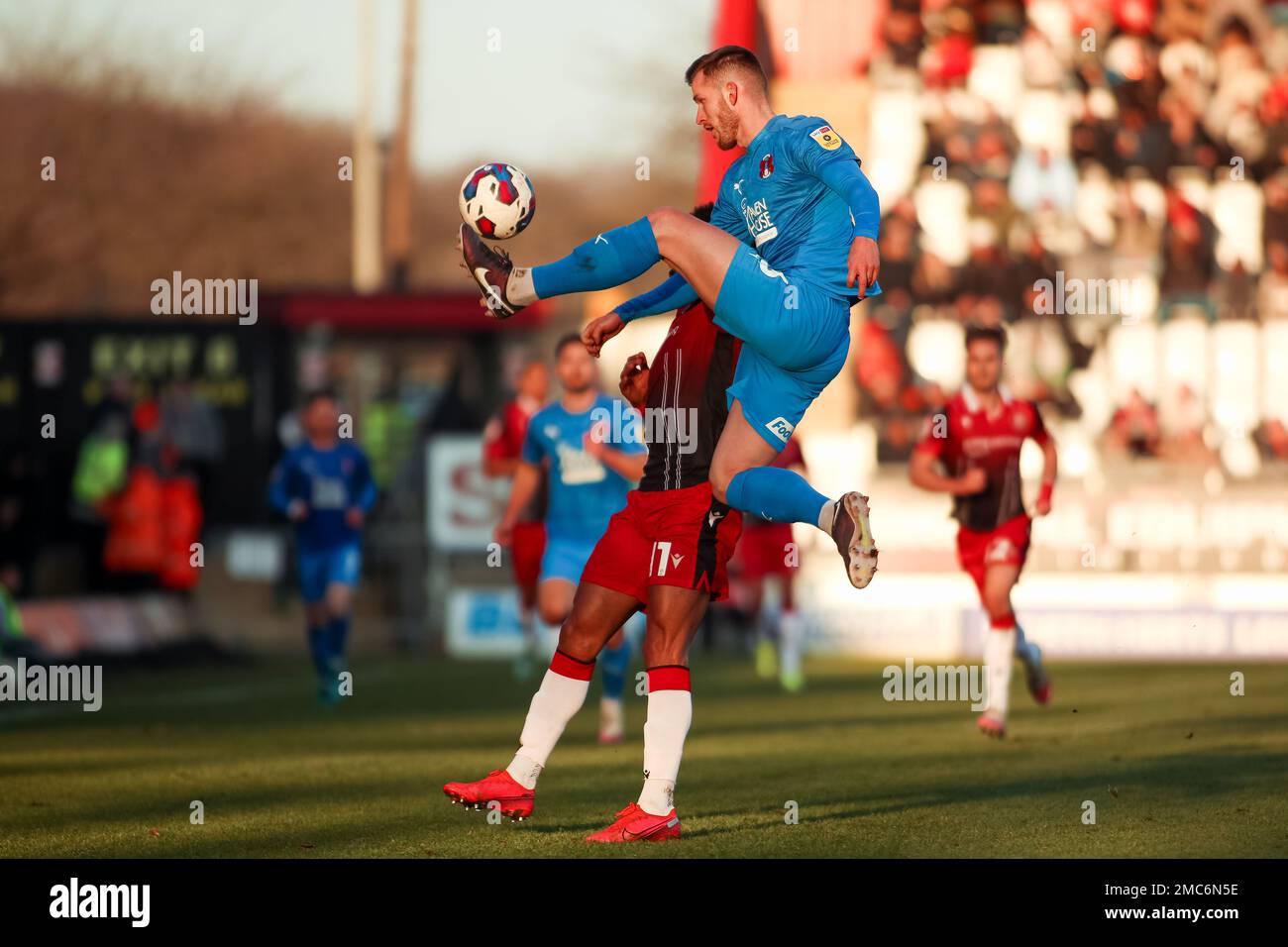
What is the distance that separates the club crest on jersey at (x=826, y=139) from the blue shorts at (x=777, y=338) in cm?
41

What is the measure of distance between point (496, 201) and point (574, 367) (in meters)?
4.56

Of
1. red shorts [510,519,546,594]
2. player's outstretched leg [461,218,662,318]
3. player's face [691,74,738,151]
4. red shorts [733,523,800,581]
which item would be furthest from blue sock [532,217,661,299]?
red shorts [733,523,800,581]

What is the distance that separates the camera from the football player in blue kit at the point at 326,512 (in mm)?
15539

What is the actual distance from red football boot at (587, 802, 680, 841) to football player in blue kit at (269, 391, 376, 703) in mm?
Result: 8558

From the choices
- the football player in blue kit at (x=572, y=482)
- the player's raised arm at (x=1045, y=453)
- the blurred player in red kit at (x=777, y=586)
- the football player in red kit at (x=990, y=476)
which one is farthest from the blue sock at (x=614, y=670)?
the blurred player in red kit at (x=777, y=586)

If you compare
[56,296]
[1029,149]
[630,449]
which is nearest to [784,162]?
[630,449]

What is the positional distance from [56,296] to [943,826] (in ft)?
125

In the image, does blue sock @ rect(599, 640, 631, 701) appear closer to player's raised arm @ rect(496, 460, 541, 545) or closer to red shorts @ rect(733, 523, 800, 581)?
player's raised arm @ rect(496, 460, 541, 545)

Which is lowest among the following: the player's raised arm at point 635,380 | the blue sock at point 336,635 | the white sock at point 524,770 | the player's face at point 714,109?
the white sock at point 524,770

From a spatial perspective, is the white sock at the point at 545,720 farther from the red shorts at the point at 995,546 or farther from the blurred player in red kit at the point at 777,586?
the blurred player in red kit at the point at 777,586

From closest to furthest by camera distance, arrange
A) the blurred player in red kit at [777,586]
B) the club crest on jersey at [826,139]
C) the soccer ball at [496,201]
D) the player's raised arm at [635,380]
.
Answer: the club crest on jersey at [826,139], the soccer ball at [496,201], the player's raised arm at [635,380], the blurred player in red kit at [777,586]

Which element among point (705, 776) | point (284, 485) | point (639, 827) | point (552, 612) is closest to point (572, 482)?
point (552, 612)
